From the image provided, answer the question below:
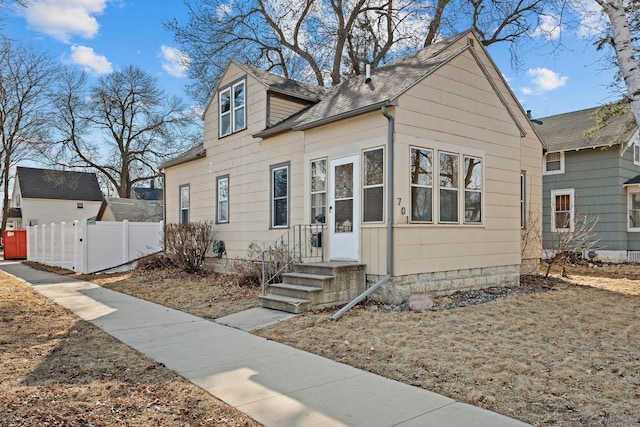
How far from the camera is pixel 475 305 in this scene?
811 centimetres

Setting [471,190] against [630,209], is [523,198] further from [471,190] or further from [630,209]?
[630,209]

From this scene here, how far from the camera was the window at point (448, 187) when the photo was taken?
8.72 metres

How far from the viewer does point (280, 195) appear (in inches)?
431

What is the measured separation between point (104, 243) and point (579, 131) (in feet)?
60.3

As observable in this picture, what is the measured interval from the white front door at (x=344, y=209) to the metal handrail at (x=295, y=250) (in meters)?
0.43

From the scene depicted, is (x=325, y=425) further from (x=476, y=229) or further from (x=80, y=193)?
(x=80, y=193)

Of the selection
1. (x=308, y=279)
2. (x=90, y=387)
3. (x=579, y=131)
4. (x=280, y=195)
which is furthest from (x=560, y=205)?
(x=90, y=387)

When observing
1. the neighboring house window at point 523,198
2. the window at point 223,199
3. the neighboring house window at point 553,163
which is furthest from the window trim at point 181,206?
the neighboring house window at point 553,163

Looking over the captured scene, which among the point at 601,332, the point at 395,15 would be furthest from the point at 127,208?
the point at 601,332

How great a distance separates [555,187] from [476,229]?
10.7 meters

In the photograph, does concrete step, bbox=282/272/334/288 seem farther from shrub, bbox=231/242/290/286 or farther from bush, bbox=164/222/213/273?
bush, bbox=164/222/213/273

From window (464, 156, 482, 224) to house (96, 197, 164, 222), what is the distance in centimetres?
1949

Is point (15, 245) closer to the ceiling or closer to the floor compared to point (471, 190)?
closer to the floor

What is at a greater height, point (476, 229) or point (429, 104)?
point (429, 104)
